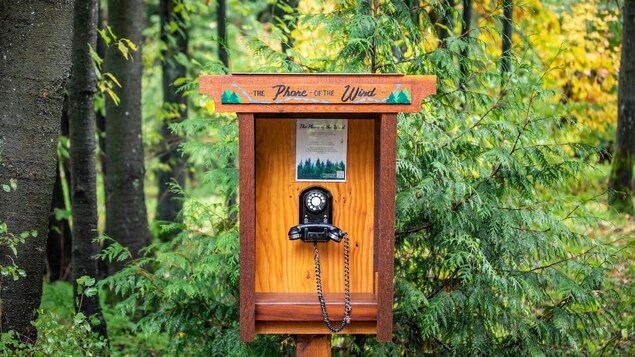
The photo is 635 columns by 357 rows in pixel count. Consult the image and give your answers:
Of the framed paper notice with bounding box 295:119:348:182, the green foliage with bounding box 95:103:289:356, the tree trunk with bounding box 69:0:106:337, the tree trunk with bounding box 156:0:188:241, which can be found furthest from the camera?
the tree trunk with bounding box 156:0:188:241

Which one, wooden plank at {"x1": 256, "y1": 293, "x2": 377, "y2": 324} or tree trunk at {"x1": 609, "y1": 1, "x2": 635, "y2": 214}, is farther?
tree trunk at {"x1": 609, "y1": 1, "x2": 635, "y2": 214}

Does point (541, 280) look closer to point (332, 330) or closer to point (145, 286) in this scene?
point (332, 330)

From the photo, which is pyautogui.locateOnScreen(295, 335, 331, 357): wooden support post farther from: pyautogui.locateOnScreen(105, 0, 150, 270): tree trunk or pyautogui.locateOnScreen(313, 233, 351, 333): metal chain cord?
pyautogui.locateOnScreen(105, 0, 150, 270): tree trunk

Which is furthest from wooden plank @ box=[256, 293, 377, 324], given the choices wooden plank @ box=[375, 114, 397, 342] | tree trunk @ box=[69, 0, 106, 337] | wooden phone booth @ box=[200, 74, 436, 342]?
tree trunk @ box=[69, 0, 106, 337]

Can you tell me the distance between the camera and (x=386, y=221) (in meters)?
4.24

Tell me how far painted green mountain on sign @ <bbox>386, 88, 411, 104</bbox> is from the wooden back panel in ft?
2.24

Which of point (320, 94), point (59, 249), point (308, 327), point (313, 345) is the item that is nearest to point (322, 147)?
point (320, 94)

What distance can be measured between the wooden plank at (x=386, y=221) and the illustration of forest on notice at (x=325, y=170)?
56cm

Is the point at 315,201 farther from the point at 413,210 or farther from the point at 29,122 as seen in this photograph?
the point at 29,122

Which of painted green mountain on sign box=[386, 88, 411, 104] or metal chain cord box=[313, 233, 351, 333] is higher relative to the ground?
painted green mountain on sign box=[386, 88, 411, 104]

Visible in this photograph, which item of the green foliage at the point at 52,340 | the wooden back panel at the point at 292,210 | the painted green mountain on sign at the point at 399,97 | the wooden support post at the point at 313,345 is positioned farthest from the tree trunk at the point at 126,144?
the painted green mountain on sign at the point at 399,97

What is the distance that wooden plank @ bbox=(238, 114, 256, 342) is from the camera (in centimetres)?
A: 417

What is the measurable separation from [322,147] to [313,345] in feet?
4.28

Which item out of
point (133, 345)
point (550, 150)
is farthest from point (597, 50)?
point (133, 345)
